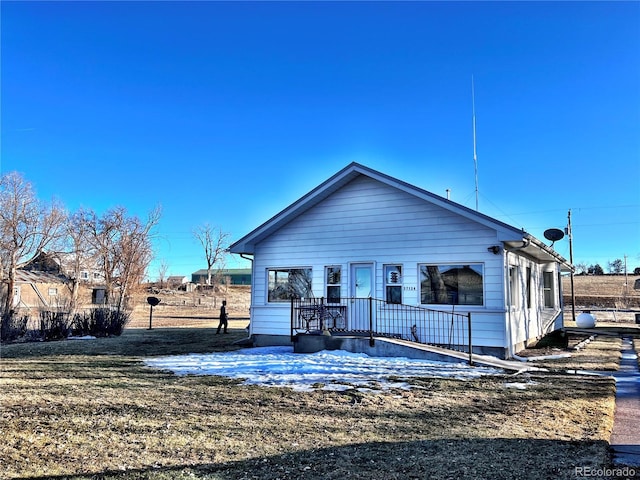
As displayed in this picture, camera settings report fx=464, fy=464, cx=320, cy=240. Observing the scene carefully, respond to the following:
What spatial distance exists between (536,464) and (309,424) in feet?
7.83

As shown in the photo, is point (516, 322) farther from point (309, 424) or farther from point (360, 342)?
point (309, 424)

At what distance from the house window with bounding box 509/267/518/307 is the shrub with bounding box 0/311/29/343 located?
15045 mm

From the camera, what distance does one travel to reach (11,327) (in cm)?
1496

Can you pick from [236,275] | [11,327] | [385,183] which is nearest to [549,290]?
[385,183]

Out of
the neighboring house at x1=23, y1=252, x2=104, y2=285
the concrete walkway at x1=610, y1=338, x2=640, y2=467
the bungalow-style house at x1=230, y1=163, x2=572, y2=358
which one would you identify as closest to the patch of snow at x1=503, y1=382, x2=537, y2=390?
the concrete walkway at x1=610, y1=338, x2=640, y2=467

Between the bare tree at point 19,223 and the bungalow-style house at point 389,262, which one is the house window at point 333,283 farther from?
the bare tree at point 19,223

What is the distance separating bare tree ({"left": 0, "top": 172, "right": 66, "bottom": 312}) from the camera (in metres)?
36.8

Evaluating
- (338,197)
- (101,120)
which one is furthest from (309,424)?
(101,120)

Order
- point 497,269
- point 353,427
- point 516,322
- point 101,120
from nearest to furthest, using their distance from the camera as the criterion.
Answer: point 353,427, point 497,269, point 516,322, point 101,120

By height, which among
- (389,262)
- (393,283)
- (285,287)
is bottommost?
(285,287)

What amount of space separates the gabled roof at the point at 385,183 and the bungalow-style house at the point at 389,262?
0.09ft

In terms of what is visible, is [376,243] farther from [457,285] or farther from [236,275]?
[236,275]

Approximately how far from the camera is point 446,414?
19.0 ft

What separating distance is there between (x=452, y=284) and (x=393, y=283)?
5.01ft
